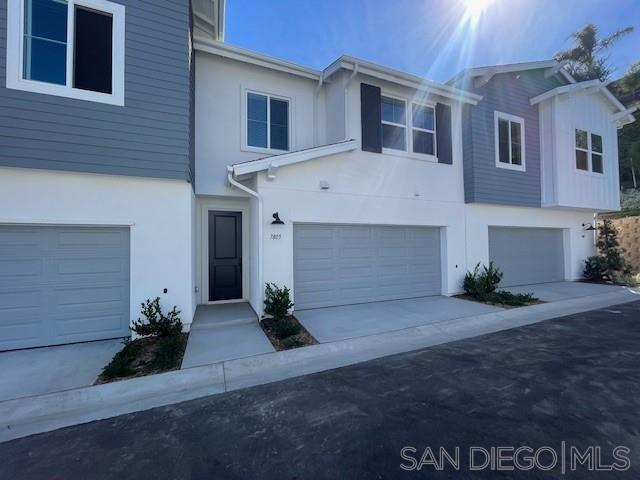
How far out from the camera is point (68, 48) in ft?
17.5

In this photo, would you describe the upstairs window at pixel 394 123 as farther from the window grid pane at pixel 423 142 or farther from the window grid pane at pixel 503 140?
the window grid pane at pixel 503 140

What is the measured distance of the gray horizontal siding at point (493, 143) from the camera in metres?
9.79

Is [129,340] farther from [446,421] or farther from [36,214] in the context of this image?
[446,421]

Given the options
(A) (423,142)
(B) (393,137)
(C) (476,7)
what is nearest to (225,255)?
(B) (393,137)

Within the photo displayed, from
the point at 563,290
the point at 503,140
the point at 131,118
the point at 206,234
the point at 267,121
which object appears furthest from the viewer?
the point at 503,140

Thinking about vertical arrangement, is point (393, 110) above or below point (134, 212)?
above

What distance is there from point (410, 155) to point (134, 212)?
23.9 feet

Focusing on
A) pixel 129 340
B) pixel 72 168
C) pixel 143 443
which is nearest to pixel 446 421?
pixel 143 443

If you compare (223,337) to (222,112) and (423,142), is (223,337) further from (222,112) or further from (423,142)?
(423,142)

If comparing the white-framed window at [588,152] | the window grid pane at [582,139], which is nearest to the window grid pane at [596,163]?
the white-framed window at [588,152]

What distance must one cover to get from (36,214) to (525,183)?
13.5m

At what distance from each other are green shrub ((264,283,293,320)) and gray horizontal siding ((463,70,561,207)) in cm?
679

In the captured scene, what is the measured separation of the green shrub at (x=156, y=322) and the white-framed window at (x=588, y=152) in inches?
570

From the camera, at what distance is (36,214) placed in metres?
5.22
